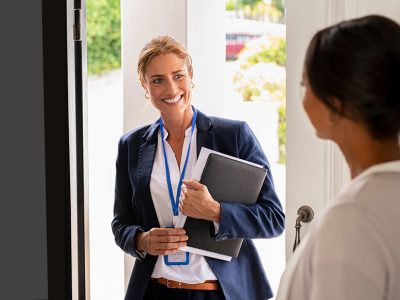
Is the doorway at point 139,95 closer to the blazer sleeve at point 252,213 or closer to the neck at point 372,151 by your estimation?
the blazer sleeve at point 252,213

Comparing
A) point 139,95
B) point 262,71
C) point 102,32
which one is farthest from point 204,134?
point 102,32

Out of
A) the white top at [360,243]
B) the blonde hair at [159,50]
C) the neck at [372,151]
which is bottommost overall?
the white top at [360,243]

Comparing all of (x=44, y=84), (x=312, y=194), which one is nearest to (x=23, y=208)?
(x=44, y=84)

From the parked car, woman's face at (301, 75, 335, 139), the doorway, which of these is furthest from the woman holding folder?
the parked car

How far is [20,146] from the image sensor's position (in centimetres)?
231

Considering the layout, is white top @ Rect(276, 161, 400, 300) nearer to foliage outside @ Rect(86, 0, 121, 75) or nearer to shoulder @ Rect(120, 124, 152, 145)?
shoulder @ Rect(120, 124, 152, 145)

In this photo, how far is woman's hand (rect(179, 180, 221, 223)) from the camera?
2.15m

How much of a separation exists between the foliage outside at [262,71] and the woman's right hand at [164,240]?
4008 millimetres

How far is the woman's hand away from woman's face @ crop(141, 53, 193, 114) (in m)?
0.24

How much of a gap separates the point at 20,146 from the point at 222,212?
64cm

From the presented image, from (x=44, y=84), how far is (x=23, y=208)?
0.38m

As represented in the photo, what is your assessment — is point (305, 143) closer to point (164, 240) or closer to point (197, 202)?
point (197, 202)

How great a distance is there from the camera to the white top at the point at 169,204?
2205mm

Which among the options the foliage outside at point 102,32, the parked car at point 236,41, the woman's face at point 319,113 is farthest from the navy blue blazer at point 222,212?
the foliage outside at point 102,32
